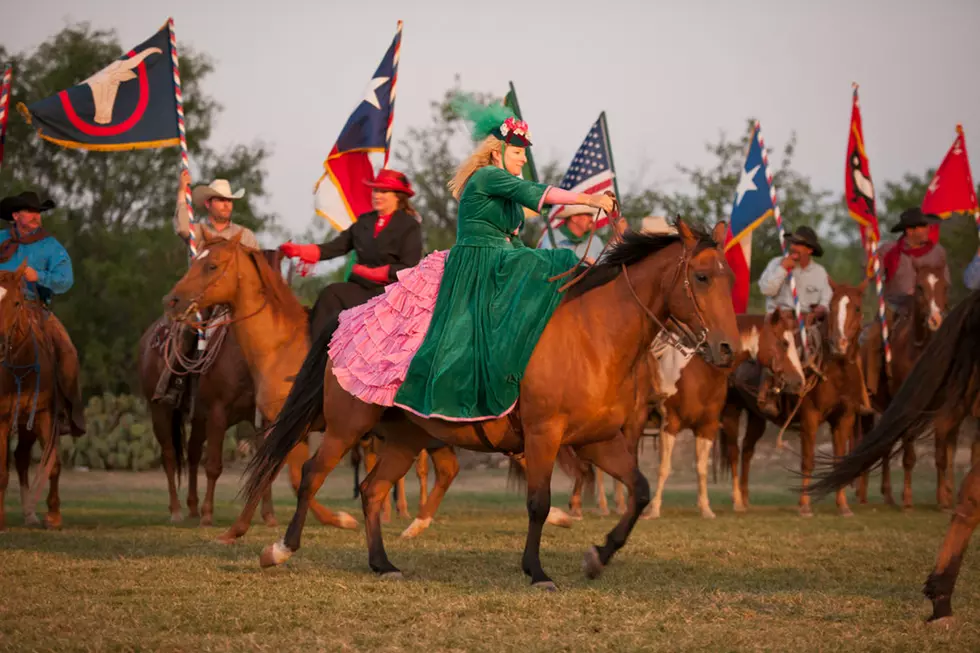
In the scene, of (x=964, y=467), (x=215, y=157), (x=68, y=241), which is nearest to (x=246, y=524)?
(x=964, y=467)

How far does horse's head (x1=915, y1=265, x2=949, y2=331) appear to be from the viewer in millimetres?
15970

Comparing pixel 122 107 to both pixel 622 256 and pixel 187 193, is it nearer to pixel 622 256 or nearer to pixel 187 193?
pixel 187 193

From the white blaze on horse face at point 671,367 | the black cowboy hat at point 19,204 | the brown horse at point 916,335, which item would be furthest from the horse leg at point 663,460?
the black cowboy hat at point 19,204

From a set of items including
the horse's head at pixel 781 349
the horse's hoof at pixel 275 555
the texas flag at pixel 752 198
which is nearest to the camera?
the horse's hoof at pixel 275 555

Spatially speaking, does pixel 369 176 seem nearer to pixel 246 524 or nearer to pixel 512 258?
pixel 246 524

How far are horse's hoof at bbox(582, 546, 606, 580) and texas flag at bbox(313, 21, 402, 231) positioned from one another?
772 centimetres

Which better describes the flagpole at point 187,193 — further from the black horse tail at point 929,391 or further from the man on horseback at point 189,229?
the black horse tail at point 929,391

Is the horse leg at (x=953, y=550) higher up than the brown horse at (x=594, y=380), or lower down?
lower down

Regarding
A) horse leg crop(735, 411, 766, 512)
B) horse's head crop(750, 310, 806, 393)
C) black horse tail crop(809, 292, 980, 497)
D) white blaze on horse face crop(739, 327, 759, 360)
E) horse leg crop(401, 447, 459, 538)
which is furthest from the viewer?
horse leg crop(735, 411, 766, 512)

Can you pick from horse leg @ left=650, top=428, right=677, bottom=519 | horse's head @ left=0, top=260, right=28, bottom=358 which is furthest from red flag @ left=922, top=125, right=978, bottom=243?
horse's head @ left=0, top=260, right=28, bottom=358

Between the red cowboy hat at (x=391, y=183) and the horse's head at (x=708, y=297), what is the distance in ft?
14.2

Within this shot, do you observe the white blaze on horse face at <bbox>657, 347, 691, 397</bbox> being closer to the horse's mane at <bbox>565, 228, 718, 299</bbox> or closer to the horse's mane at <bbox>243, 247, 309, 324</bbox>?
the horse's mane at <bbox>243, 247, 309, 324</bbox>

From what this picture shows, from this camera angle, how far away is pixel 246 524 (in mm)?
10367

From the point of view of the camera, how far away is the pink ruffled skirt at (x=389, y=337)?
8.30m
